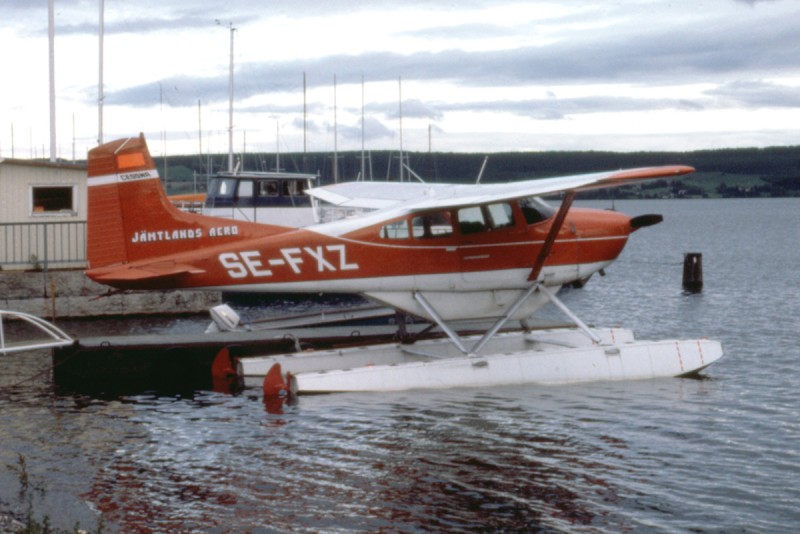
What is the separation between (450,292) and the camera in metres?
16.0

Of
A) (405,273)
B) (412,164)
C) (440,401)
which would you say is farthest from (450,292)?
(412,164)

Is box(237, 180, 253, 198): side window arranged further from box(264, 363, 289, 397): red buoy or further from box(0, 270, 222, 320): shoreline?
box(264, 363, 289, 397): red buoy

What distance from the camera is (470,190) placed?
55.4 feet

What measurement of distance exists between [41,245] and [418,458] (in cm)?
1590

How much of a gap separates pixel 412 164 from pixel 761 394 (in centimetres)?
7484

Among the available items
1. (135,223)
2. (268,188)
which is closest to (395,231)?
(135,223)

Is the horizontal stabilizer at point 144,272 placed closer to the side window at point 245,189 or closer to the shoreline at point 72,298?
the shoreline at point 72,298

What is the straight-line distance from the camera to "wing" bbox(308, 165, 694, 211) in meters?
14.4

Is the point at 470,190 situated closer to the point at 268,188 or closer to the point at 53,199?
the point at 53,199

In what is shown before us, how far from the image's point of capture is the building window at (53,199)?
83.0 feet

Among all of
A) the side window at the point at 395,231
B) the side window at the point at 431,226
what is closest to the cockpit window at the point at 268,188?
the side window at the point at 395,231

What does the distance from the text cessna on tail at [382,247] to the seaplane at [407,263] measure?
2 centimetres

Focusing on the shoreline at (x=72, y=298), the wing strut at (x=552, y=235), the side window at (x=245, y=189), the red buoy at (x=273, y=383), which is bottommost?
the red buoy at (x=273, y=383)

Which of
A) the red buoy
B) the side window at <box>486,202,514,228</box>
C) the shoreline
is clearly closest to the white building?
the shoreline
